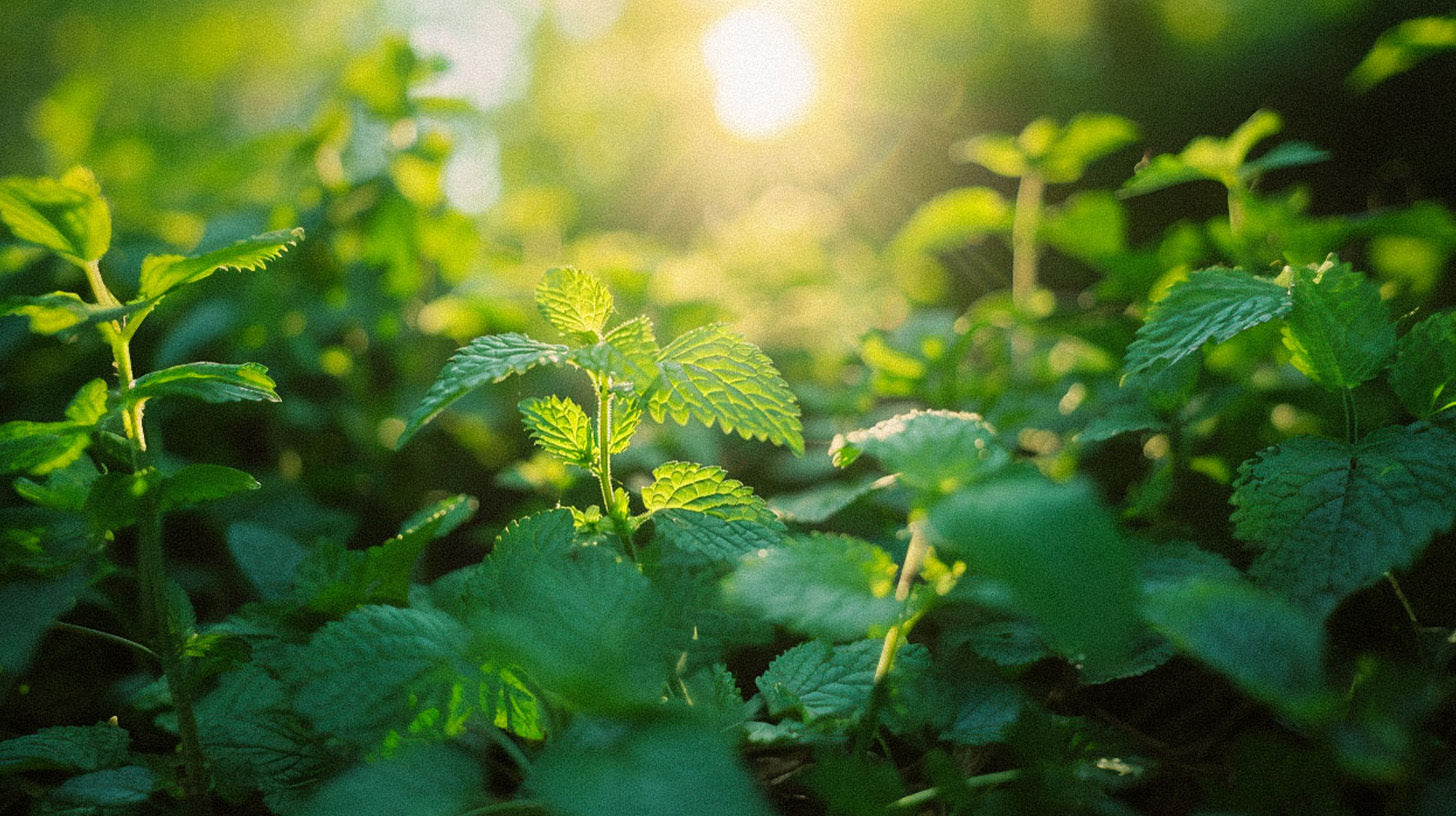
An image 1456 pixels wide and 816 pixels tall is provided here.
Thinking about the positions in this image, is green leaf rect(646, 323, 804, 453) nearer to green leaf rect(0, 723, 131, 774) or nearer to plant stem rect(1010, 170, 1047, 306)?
green leaf rect(0, 723, 131, 774)

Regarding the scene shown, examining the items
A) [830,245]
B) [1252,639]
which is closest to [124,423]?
[1252,639]

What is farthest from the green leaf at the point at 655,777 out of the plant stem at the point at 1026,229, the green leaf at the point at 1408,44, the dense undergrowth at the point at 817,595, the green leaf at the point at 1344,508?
the green leaf at the point at 1408,44

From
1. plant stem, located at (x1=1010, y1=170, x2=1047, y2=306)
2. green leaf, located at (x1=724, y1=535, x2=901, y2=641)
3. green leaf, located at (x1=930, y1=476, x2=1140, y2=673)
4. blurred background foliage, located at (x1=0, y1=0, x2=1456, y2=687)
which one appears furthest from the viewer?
plant stem, located at (x1=1010, y1=170, x2=1047, y2=306)

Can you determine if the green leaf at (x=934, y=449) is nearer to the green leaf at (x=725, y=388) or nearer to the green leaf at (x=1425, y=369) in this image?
the green leaf at (x=725, y=388)

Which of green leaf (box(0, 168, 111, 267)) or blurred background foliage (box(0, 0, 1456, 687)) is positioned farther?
blurred background foliage (box(0, 0, 1456, 687))

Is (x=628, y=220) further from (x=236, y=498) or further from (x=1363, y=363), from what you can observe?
(x=1363, y=363)

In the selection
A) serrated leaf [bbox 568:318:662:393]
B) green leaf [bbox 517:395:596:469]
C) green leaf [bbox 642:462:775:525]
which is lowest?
green leaf [bbox 642:462:775:525]

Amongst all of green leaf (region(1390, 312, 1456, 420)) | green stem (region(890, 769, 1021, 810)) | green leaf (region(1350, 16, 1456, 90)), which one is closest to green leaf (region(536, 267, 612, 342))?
green stem (region(890, 769, 1021, 810))
